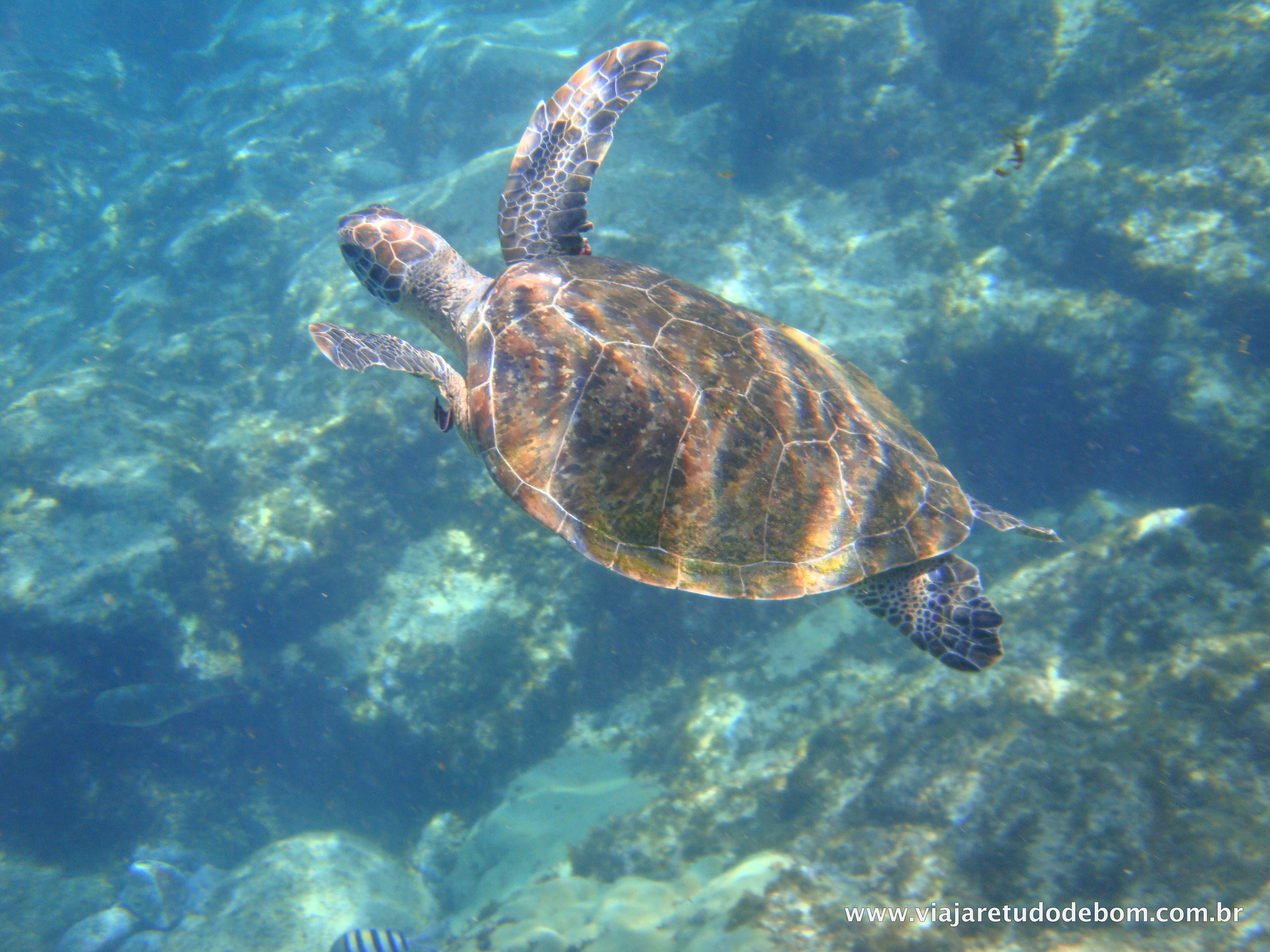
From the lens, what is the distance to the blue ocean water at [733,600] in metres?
3.51

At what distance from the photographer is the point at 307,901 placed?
5.76m

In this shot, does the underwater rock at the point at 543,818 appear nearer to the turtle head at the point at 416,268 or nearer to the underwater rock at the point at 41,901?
the turtle head at the point at 416,268

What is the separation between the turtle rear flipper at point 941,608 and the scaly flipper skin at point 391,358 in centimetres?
267

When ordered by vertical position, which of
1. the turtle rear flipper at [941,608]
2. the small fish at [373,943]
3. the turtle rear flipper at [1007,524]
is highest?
the turtle rear flipper at [1007,524]

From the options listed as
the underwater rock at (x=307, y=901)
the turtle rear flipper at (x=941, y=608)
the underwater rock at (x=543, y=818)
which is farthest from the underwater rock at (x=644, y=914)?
the turtle rear flipper at (x=941, y=608)

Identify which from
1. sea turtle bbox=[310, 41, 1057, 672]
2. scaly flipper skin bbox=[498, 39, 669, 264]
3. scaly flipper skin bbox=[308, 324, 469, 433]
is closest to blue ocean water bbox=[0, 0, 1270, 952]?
sea turtle bbox=[310, 41, 1057, 672]

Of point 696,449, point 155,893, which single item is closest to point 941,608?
point 696,449

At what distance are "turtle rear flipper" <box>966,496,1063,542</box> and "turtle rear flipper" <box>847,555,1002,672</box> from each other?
0.33 meters

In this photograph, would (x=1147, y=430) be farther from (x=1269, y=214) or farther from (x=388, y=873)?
(x=388, y=873)

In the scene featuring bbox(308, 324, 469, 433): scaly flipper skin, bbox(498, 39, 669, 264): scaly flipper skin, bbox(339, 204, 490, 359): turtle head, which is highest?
bbox(498, 39, 669, 264): scaly flipper skin

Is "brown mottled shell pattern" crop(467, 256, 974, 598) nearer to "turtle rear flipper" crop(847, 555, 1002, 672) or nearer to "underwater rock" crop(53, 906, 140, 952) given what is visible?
"turtle rear flipper" crop(847, 555, 1002, 672)

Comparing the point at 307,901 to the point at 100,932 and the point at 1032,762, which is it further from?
the point at 1032,762

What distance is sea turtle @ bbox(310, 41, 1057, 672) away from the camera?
2.82 metres

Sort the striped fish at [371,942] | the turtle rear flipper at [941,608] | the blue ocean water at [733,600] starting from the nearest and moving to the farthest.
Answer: the turtle rear flipper at [941,608] → the blue ocean water at [733,600] → the striped fish at [371,942]
